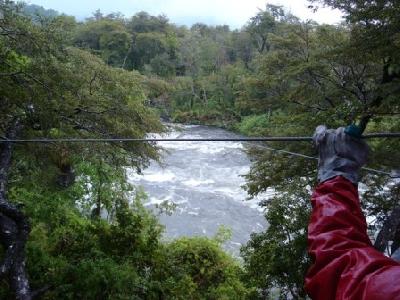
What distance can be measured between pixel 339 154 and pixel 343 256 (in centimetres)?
52

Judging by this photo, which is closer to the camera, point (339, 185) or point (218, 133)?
point (339, 185)

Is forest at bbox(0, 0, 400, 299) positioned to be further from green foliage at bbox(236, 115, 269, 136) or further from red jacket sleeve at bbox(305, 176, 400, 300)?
green foliage at bbox(236, 115, 269, 136)

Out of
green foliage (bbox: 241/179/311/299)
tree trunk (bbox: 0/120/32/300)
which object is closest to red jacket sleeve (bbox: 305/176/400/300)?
green foliage (bbox: 241/179/311/299)

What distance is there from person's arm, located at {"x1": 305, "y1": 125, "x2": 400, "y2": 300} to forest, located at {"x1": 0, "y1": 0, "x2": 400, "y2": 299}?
280 centimetres

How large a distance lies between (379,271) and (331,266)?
0.48ft

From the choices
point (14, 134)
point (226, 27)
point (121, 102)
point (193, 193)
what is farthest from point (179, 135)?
point (226, 27)

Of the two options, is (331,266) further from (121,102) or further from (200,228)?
(200,228)

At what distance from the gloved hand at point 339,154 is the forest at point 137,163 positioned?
8.64ft

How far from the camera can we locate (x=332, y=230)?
131 centimetres

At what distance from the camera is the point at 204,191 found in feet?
53.0

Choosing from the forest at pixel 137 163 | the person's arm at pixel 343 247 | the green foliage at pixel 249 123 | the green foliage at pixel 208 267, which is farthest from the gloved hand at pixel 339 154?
the green foliage at pixel 249 123

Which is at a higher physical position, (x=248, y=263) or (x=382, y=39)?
(x=382, y=39)

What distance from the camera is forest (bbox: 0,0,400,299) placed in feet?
19.3

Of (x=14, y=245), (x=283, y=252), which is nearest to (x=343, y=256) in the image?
(x=283, y=252)
